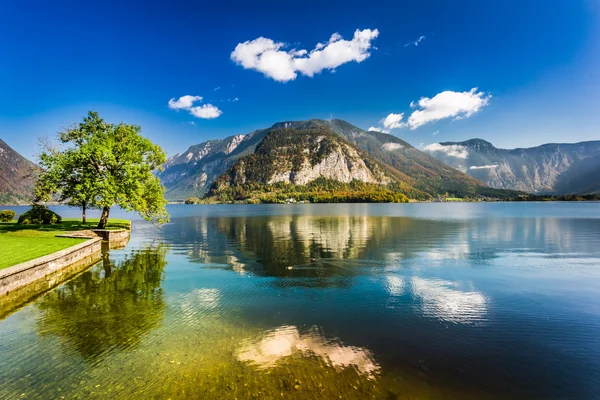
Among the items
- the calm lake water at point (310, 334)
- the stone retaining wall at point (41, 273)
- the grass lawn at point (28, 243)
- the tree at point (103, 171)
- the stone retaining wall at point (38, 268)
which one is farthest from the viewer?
the tree at point (103, 171)

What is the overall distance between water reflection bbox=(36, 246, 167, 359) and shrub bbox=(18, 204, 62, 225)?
2720 cm

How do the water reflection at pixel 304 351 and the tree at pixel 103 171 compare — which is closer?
the water reflection at pixel 304 351

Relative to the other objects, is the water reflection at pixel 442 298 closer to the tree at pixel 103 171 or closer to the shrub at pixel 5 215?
the tree at pixel 103 171

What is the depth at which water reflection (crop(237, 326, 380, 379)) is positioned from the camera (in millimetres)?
10398

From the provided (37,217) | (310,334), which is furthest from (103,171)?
(310,334)

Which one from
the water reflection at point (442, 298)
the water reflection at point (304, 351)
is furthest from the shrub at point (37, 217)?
the water reflection at point (442, 298)

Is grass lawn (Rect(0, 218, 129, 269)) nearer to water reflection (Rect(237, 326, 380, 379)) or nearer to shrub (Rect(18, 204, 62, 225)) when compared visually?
shrub (Rect(18, 204, 62, 225))

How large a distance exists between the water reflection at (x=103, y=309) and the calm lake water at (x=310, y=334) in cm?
9

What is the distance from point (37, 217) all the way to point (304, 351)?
49047 millimetres

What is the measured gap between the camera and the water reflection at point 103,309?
12.2m

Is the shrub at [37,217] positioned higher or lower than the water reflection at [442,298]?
higher

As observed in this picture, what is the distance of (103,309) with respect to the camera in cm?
1555

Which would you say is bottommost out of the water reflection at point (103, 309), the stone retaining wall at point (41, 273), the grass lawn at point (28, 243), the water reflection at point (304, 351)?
Result: the water reflection at point (304, 351)

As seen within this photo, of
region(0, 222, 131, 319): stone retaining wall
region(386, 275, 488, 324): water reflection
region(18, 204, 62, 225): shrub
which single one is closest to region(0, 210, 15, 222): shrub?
region(18, 204, 62, 225): shrub
